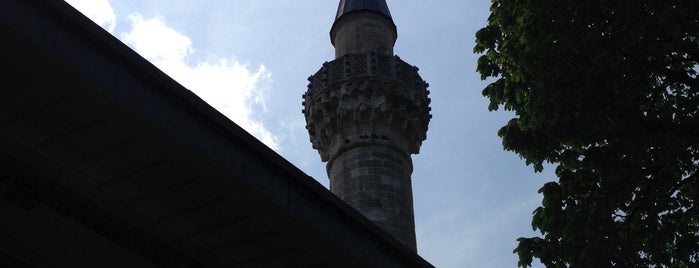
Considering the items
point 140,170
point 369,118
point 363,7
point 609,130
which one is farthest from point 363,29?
point 140,170

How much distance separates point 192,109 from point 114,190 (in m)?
0.77

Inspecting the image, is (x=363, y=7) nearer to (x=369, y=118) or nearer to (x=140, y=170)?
(x=369, y=118)

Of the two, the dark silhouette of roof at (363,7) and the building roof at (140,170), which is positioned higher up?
the dark silhouette of roof at (363,7)

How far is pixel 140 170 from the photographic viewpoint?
4.11 meters

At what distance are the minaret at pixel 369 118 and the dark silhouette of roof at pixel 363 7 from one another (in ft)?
0.09

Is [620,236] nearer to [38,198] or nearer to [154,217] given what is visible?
[154,217]

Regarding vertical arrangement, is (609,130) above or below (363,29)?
below

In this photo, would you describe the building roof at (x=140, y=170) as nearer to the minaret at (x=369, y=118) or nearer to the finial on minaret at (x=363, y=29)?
the minaret at (x=369, y=118)

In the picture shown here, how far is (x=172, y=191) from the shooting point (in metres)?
4.21

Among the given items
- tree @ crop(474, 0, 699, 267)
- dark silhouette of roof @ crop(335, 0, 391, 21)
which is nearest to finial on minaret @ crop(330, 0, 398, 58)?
dark silhouette of roof @ crop(335, 0, 391, 21)

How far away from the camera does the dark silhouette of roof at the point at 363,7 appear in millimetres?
17078

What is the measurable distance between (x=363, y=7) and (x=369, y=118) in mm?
3352

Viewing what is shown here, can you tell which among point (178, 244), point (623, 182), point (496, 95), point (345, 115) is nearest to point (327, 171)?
point (345, 115)

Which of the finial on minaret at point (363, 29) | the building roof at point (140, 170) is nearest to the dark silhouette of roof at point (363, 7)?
the finial on minaret at point (363, 29)
